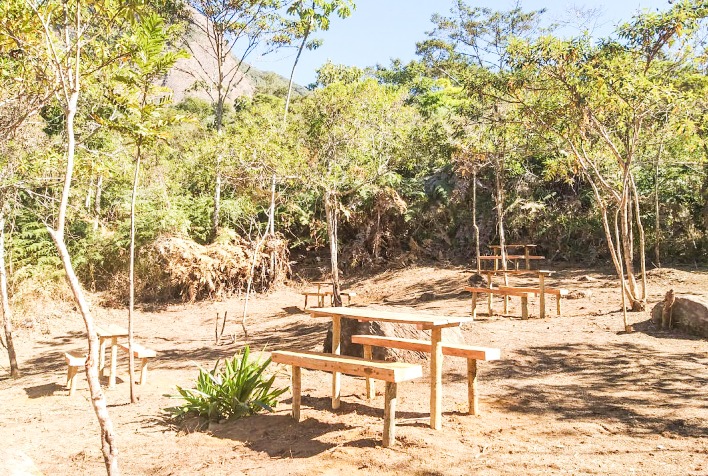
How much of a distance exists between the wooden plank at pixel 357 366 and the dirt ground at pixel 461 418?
48 centimetres

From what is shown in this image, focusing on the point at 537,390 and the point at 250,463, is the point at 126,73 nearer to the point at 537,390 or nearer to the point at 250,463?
the point at 250,463

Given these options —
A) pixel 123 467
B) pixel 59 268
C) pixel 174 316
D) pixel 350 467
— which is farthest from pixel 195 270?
pixel 350 467

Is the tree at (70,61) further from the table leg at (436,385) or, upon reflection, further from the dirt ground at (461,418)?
the table leg at (436,385)

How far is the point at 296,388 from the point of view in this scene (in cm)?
437

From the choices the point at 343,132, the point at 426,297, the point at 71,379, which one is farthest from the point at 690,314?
the point at 71,379

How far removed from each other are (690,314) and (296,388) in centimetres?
591

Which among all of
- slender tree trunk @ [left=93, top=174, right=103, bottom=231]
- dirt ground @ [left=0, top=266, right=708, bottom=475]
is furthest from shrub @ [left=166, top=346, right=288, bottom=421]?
slender tree trunk @ [left=93, top=174, right=103, bottom=231]

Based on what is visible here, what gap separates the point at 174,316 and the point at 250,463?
391 inches

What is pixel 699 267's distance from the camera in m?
12.5

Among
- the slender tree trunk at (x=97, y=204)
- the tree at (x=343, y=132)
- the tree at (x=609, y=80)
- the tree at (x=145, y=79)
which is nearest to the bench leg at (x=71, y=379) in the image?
the tree at (x=145, y=79)

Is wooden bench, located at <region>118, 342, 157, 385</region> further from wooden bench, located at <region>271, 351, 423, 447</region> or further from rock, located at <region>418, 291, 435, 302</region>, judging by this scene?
rock, located at <region>418, 291, 435, 302</region>

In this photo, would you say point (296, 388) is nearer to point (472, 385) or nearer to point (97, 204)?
point (472, 385)

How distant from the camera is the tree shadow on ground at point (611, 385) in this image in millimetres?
4273

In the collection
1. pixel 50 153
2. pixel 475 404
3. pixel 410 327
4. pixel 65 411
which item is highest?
pixel 50 153
